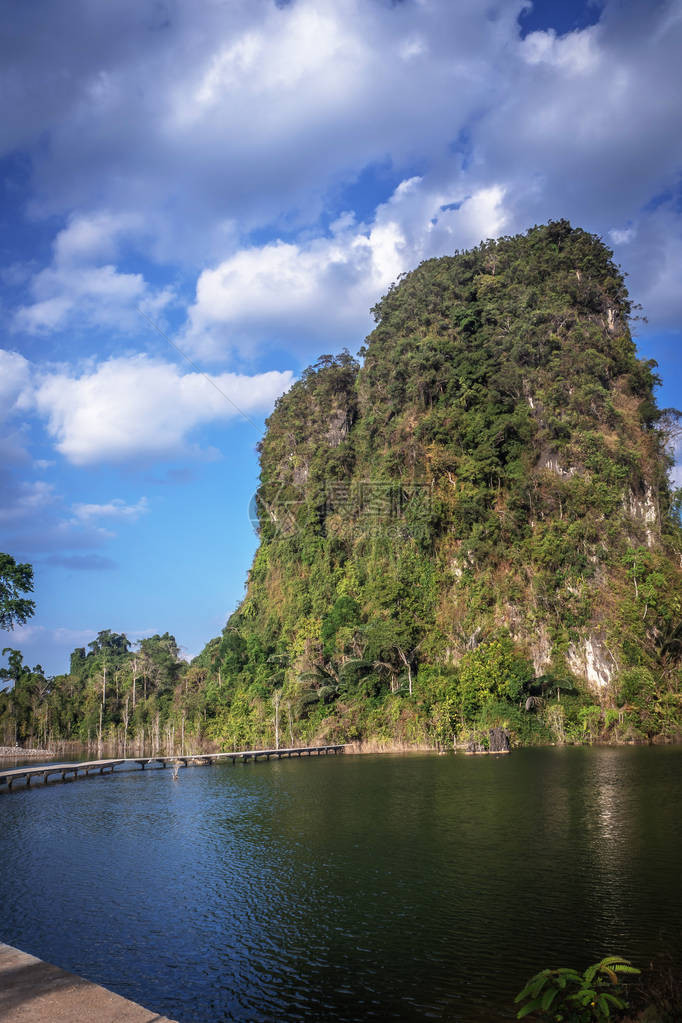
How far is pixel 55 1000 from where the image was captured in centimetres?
683

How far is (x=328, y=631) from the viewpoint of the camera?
48594mm

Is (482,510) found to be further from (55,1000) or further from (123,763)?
(55,1000)

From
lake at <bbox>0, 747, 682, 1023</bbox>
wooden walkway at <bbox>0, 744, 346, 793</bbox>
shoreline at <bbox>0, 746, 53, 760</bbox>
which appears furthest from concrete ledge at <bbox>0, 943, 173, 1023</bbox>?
shoreline at <bbox>0, 746, 53, 760</bbox>

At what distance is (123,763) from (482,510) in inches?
1081

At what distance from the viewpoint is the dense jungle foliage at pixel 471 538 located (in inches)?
1534

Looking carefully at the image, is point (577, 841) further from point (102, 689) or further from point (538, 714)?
point (102, 689)

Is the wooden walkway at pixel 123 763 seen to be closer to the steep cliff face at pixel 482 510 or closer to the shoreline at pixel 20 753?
the steep cliff face at pixel 482 510

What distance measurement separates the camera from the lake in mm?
8727

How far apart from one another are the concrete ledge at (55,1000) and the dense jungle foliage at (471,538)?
106ft

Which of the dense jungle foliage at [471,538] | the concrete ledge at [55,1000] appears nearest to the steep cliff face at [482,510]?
the dense jungle foliage at [471,538]

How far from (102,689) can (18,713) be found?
7.94 m

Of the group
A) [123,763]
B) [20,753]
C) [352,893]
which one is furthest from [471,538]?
[20,753]

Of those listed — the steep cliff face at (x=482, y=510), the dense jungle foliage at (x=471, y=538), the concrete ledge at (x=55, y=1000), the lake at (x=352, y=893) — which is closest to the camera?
the concrete ledge at (x=55, y=1000)

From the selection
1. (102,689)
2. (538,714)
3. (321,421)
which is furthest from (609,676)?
(102,689)
